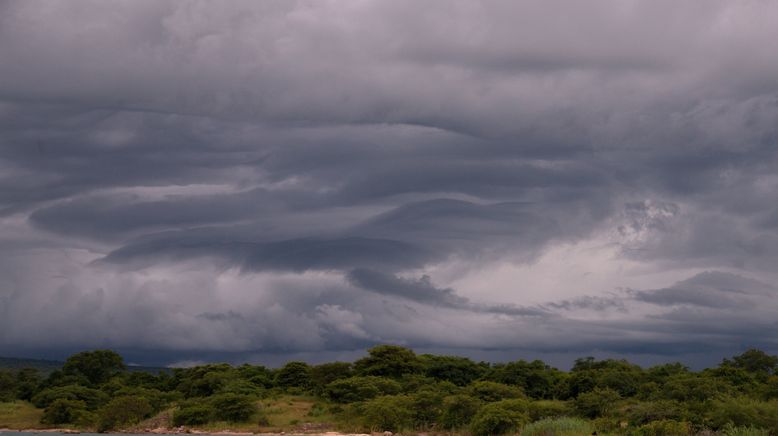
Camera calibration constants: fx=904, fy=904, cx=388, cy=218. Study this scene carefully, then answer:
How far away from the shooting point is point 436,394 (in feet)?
362

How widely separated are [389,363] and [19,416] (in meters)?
56.2

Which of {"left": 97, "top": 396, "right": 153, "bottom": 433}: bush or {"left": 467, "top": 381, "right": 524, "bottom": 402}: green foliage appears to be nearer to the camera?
{"left": 467, "top": 381, "right": 524, "bottom": 402}: green foliage

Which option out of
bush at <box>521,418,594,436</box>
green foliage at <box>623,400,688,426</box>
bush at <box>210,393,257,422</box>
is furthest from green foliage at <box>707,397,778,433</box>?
bush at <box>210,393,257,422</box>

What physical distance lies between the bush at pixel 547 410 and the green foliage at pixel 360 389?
2423cm

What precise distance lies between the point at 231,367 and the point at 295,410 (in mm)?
42604

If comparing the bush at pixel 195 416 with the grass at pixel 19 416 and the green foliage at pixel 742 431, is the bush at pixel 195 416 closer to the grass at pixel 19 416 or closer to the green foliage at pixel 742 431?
the grass at pixel 19 416

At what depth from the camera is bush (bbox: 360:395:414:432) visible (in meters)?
107

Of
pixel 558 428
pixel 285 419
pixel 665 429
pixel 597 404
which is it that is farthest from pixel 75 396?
pixel 665 429

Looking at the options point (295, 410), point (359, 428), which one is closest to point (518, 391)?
point (359, 428)

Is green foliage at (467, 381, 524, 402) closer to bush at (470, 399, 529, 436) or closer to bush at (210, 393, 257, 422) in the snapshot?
bush at (470, 399, 529, 436)

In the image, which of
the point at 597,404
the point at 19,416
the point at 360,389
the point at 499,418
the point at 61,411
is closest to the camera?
the point at 499,418

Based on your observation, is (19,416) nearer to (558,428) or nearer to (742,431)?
(558,428)

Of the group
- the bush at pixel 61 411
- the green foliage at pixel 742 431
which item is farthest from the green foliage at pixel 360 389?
the green foliage at pixel 742 431

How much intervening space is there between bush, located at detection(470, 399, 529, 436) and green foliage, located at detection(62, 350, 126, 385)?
95.1 m
